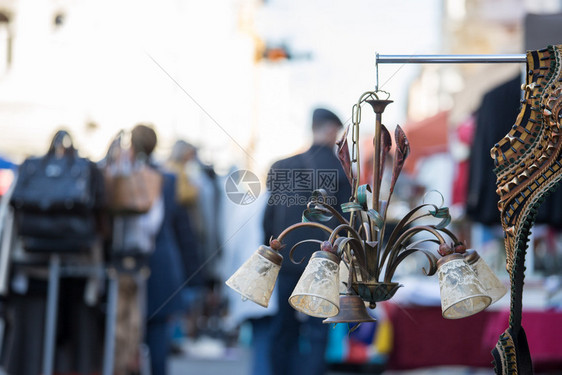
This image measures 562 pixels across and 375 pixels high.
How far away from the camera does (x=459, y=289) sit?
2492 mm

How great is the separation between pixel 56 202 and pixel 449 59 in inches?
160

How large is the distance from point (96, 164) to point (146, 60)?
10.7 feet

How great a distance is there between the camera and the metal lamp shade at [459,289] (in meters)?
2.49

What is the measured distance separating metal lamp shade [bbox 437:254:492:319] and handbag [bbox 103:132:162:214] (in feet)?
13.7

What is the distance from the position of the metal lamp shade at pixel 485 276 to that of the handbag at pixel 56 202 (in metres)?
4.08

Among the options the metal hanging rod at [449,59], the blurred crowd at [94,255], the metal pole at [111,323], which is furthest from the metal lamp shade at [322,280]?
the metal pole at [111,323]

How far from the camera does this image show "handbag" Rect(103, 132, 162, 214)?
21.5 ft

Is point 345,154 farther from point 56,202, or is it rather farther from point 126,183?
point 126,183

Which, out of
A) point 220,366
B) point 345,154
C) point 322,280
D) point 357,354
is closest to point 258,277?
point 322,280

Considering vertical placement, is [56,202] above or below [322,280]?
above

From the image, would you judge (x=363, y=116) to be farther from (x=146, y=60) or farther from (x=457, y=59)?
(x=146, y=60)

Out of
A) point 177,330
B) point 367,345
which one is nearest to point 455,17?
point 177,330

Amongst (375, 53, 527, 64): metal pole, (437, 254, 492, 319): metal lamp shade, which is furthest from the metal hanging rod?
(437, 254, 492, 319): metal lamp shade

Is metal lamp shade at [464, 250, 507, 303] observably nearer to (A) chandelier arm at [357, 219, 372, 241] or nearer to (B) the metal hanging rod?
(A) chandelier arm at [357, 219, 372, 241]
